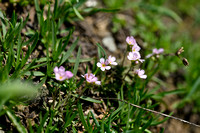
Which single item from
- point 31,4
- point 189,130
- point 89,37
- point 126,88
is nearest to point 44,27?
point 31,4

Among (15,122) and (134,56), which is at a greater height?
(134,56)

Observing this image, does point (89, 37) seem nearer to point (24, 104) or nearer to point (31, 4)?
point (31, 4)

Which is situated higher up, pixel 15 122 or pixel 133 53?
pixel 133 53

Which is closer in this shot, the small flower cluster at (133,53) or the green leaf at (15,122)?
the green leaf at (15,122)

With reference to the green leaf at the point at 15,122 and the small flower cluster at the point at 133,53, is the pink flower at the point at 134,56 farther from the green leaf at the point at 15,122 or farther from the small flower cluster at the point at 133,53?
the green leaf at the point at 15,122

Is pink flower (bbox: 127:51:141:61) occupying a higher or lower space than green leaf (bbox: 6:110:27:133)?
higher

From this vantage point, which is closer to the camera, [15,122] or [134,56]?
[15,122]

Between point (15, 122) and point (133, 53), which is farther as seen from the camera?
point (133, 53)

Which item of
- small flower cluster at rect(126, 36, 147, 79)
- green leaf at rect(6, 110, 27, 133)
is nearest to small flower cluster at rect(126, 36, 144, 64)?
small flower cluster at rect(126, 36, 147, 79)

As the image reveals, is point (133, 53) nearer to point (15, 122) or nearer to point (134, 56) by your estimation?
point (134, 56)

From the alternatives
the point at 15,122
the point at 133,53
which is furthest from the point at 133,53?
the point at 15,122

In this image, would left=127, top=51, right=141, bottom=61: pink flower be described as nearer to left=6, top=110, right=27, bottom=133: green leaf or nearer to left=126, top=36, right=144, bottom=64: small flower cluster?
left=126, top=36, right=144, bottom=64: small flower cluster

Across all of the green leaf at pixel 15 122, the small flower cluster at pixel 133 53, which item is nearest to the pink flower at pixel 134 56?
the small flower cluster at pixel 133 53

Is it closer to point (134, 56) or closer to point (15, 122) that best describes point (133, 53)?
point (134, 56)
